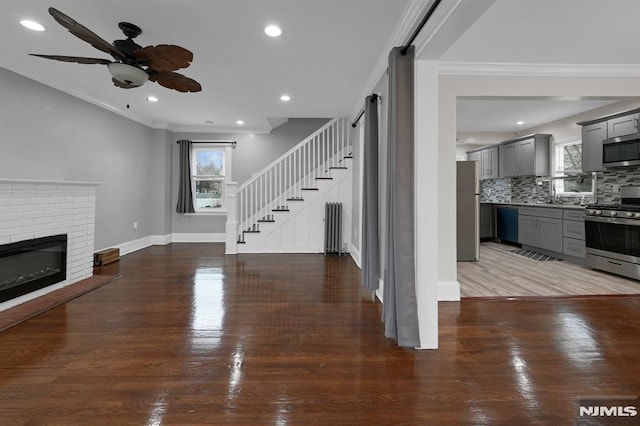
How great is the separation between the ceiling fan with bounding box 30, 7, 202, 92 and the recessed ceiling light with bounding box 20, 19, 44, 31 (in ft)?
1.86

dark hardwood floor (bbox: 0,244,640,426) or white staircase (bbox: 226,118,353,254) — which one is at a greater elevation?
white staircase (bbox: 226,118,353,254)

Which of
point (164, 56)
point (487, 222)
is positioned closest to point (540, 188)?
point (487, 222)

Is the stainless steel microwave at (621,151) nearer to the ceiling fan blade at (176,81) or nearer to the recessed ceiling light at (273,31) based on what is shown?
the recessed ceiling light at (273,31)

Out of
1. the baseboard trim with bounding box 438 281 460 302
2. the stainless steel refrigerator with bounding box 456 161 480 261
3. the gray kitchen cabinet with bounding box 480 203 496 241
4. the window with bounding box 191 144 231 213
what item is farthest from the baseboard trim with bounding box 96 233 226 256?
the gray kitchen cabinet with bounding box 480 203 496 241

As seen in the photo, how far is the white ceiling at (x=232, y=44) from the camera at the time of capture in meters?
2.49

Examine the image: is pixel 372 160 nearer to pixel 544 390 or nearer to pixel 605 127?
pixel 544 390

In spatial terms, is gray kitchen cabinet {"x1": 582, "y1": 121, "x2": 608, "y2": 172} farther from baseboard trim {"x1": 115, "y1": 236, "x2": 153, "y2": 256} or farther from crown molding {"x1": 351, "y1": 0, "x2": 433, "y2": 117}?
baseboard trim {"x1": 115, "y1": 236, "x2": 153, "y2": 256}

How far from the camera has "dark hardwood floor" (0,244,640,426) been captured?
5.30ft

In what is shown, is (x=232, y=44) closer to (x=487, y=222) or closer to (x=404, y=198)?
(x=404, y=198)

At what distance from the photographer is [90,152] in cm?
487

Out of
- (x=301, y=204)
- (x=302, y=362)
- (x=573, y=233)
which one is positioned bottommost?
(x=302, y=362)

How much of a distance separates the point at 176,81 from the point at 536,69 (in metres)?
3.80

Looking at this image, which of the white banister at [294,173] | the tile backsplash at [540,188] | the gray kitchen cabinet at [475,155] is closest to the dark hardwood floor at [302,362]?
the tile backsplash at [540,188]

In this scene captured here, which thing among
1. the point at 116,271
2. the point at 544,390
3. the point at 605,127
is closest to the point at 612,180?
the point at 605,127
